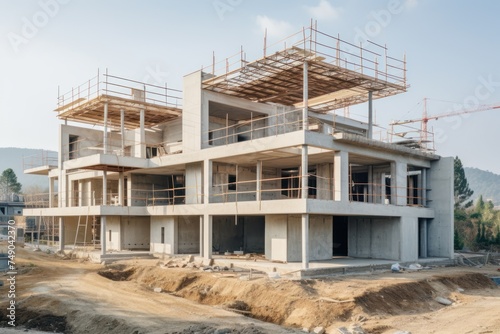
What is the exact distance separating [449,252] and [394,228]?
14.7ft

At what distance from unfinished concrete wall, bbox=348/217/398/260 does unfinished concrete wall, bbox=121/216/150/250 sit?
475 inches

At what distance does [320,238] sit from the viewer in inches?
812

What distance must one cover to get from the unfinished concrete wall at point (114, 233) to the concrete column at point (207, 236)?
7644mm

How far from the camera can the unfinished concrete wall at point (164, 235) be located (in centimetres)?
2467

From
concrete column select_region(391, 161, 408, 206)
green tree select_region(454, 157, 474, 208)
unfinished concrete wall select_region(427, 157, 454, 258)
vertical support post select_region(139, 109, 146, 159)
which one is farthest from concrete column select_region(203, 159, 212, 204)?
green tree select_region(454, 157, 474, 208)

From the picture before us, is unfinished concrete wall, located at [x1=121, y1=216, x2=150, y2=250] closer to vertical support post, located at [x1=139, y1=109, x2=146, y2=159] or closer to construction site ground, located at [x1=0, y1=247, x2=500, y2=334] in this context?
vertical support post, located at [x1=139, y1=109, x2=146, y2=159]

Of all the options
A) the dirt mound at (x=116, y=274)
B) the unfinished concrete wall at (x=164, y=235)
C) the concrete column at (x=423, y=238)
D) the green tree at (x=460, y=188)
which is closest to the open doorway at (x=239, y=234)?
the unfinished concrete wall at (x=164, y=235)

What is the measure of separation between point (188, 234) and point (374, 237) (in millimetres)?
9601

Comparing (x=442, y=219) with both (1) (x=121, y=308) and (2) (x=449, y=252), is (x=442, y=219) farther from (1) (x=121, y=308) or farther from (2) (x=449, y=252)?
(1) (x=121, y=308)

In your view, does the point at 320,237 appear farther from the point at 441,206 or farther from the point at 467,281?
the point at 441,206

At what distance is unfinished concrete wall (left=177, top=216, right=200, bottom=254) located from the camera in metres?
24.9

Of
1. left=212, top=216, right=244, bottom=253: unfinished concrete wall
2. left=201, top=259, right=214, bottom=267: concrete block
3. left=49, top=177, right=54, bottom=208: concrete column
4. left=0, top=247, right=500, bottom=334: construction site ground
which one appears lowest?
left=0, top=247, right=500, bottom=334: construction site ground

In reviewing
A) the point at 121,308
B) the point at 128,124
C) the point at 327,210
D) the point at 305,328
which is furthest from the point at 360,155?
the point at 128,124

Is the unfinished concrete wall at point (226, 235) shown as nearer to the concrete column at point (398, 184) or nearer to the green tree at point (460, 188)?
the concrete column at point (398, 184)
